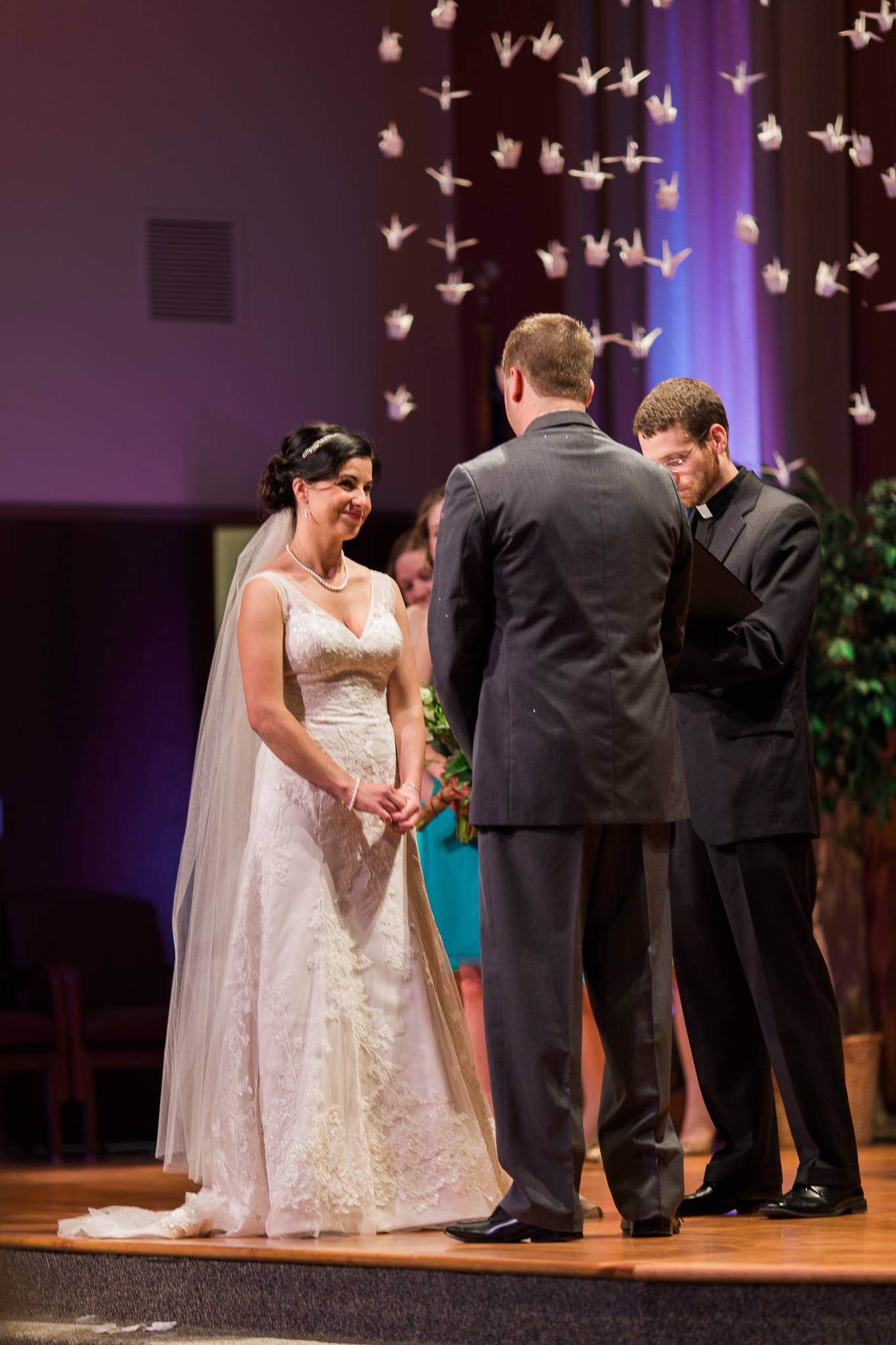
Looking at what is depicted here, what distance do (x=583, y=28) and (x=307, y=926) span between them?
15.5 feet

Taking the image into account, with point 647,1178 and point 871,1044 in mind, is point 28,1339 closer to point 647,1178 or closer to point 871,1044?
point 647,1178

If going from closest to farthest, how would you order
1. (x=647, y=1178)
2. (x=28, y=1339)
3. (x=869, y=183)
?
(x=647, y=1178)
(x=28, y=1339)
(x=869, y=183)

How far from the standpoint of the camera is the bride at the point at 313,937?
3215mm

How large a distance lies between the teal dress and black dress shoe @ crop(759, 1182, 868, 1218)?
5.48ft

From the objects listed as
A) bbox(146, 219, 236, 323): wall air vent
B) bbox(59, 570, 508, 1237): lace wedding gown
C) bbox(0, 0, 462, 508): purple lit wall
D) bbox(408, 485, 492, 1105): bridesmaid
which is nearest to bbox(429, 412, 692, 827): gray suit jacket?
bbox(59, 570, 508, 1237): lace wedding gown

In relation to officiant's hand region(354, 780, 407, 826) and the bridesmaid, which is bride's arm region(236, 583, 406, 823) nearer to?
officiant's hand region(354, 780, 407, 826)

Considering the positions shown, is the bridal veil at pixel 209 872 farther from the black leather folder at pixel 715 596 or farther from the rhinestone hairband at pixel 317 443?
the black leather folder at pixel 715 596

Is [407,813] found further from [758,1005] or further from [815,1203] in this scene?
[815,1203]

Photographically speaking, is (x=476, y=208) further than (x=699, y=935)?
Yes

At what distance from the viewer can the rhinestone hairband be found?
3439mm

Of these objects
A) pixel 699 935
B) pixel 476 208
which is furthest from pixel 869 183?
pixel 699 935

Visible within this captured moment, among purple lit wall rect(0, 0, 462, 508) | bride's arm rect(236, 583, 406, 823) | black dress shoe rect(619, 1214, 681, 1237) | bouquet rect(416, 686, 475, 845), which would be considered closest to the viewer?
black dress shoe rect(619, 1214, 681, 1237)

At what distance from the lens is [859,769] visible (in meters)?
5.33

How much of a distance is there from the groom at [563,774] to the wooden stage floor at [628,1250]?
117 mm
